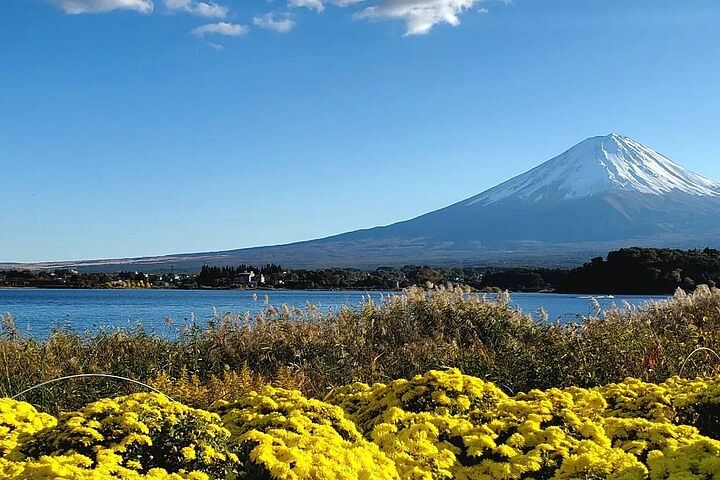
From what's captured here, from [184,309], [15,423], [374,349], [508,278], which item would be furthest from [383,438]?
[508,278]

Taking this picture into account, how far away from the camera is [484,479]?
4.64 m

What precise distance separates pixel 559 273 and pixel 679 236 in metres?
69.2

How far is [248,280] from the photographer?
47531mm

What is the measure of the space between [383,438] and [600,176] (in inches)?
5669

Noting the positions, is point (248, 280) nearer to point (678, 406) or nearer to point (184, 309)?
point (184, 309)

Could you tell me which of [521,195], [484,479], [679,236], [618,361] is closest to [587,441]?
[484,479]

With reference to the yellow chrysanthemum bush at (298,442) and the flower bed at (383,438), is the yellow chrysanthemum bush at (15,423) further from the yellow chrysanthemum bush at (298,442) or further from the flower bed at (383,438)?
the yellow chrysanthemum bush at (298,442)

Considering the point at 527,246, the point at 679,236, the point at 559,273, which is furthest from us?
the point at 527,246

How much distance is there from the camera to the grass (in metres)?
8.80

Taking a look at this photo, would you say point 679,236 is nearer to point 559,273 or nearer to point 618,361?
point 559,273

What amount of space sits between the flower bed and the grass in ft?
8.84

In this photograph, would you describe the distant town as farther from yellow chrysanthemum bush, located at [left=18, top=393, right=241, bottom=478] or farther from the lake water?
yellow chrysanthemum bush, located at [left=18, top=393, right=241, bottom=478]

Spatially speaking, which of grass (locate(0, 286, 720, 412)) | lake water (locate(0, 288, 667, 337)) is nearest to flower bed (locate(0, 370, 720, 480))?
grass (locate(0, 286, 720, 412))

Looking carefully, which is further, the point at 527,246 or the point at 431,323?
the point at 527,246
